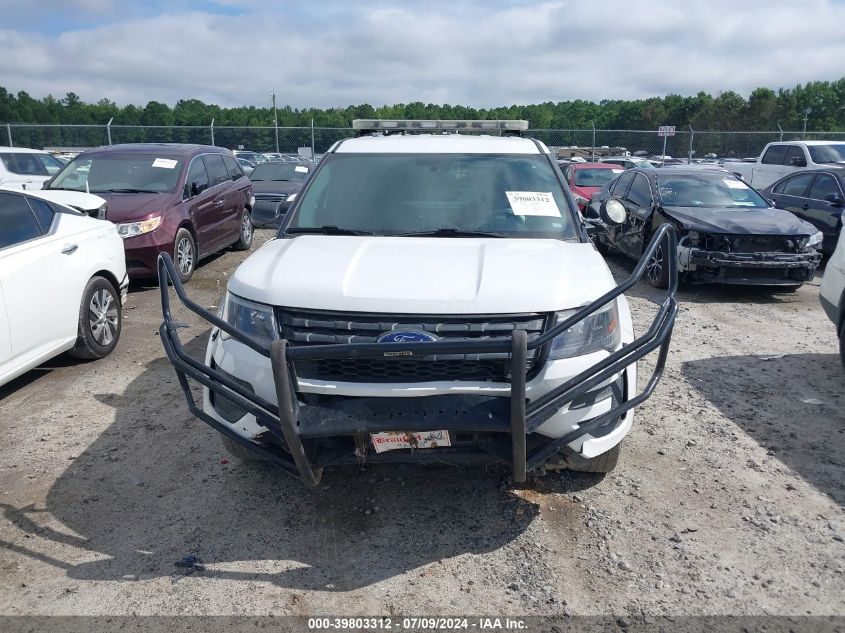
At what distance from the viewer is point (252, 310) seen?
125 inches

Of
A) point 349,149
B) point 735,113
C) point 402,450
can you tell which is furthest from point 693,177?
point 735,113

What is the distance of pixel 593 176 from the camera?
1590 centimetres

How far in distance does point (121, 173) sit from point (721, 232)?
761 centimetres

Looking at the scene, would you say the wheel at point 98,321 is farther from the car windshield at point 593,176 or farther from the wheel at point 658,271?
the car windshield at point 593,176

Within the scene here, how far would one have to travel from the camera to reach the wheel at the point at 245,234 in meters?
11.2

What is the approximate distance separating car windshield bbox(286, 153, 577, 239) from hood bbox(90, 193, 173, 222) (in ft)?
14.8

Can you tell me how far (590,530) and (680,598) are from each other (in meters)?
0.57

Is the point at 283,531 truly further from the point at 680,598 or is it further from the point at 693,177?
the point at 693,177

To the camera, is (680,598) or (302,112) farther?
(302,112)

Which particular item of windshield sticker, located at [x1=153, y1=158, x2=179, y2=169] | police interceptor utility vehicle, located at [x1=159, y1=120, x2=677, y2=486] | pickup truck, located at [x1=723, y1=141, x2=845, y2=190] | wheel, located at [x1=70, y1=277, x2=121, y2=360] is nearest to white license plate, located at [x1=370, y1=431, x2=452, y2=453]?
police interceptor utility vehicle, located at [x1=159, y1=120, x2=677, y2=486]

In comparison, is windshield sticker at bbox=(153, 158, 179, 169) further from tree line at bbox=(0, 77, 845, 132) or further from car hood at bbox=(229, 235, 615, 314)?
tree line at bbox=(0, 77, 845, 132)

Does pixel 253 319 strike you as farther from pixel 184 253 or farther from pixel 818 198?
pixel 818 198

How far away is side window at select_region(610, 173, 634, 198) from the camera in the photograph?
33.5 ft

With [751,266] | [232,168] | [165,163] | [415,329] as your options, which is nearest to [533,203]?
[415,329]
